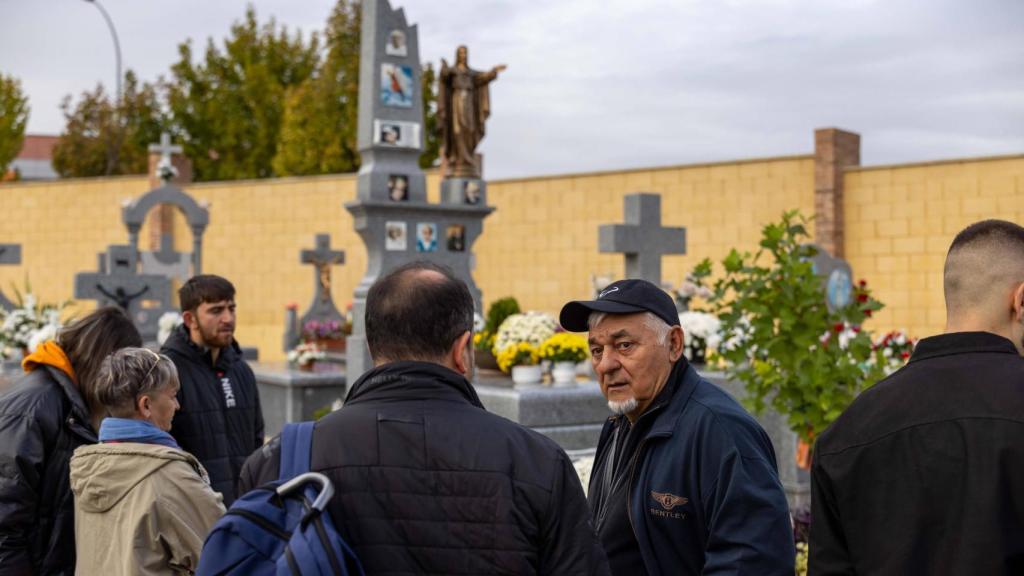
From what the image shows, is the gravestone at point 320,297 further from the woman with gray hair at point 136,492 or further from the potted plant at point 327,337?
the woman with gray hair at point 136,492

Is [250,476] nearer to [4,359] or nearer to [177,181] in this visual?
[4,359]

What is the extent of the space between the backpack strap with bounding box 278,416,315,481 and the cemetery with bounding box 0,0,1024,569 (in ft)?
11.9

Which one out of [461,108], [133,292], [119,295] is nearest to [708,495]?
[461,108]

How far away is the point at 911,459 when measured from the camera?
240 cm

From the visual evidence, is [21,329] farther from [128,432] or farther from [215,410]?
[128,432]

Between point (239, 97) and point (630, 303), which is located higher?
point (239, 97)

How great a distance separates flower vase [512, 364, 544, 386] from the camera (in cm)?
896

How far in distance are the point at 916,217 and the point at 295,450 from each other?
18.1 metres

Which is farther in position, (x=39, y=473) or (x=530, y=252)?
(x=530, y=252)

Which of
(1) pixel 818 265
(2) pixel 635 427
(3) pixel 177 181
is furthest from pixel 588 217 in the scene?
A: (2) pixel 635 427

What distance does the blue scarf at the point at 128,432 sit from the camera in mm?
3457

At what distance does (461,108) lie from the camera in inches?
575

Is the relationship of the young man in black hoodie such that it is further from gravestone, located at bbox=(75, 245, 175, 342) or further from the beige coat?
gravestone, located at bbox=(75, 245, 175, 342)

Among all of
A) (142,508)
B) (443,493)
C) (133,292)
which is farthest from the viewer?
(133,292)
